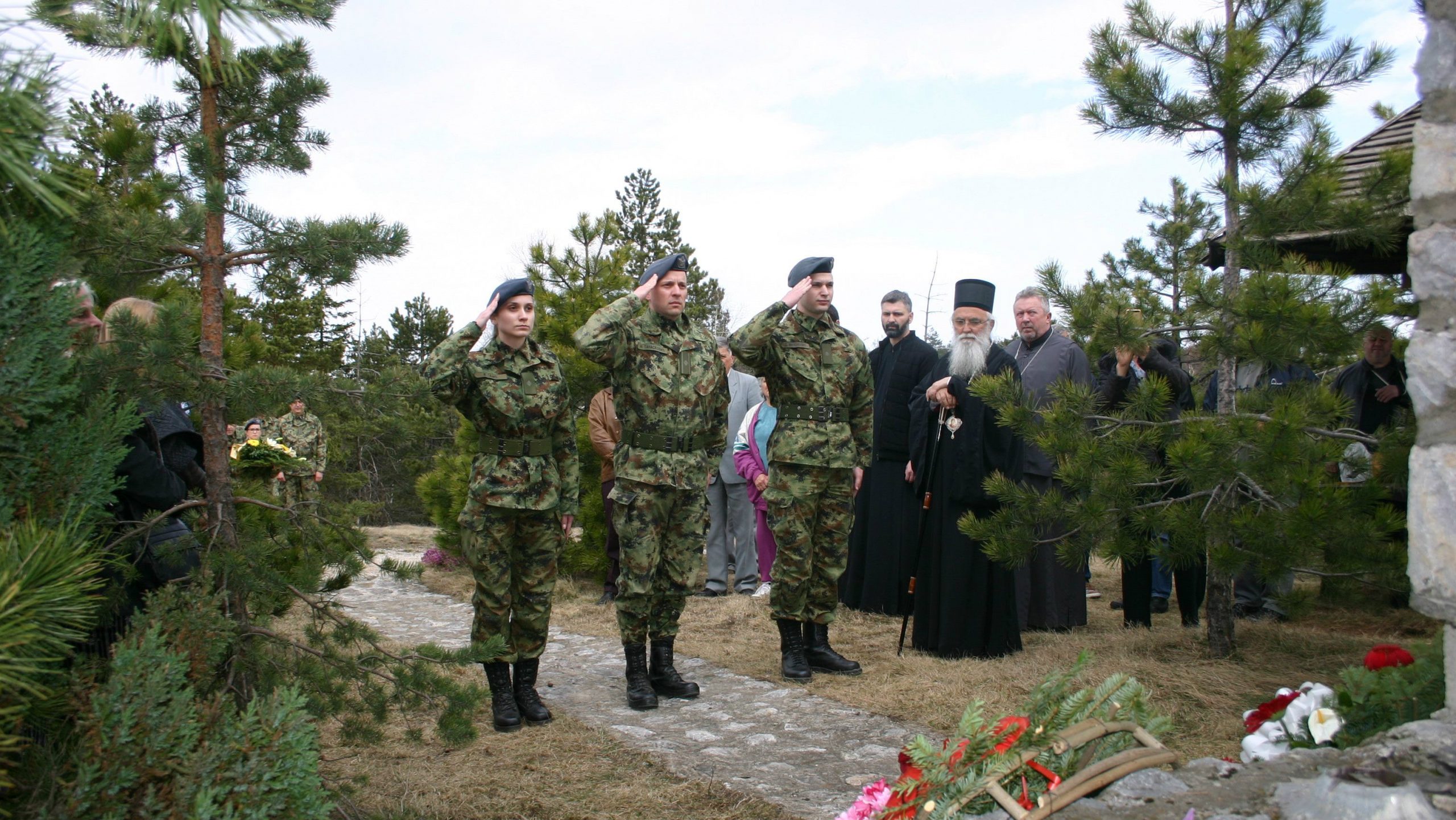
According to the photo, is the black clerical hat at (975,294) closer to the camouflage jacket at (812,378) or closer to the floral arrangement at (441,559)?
the camouflage jacket at (812,378)

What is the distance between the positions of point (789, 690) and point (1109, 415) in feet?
7.10

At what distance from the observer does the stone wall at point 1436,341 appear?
2424 mm

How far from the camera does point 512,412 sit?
465 cm

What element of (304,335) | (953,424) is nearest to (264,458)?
(953,424)

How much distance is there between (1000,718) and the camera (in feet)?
7.76

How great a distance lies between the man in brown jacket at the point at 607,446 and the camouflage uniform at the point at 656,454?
8.63 ft

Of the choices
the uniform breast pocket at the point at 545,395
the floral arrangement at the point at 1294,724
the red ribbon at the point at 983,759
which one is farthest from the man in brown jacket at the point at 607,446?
the red ribbon at the point at 983,759

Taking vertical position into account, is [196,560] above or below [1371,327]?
below

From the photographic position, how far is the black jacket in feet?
23.6

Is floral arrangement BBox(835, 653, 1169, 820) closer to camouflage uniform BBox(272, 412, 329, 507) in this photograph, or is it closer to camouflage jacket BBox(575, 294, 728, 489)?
camouflage jacket BBox(575, 294, 728, 489)

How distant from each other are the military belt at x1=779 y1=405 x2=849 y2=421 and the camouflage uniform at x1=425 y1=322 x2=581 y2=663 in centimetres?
131

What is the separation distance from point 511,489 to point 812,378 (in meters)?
1.82

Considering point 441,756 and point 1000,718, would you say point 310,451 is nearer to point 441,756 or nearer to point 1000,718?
point 441,756

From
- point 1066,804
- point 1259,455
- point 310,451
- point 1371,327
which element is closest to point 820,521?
point 1259,455
